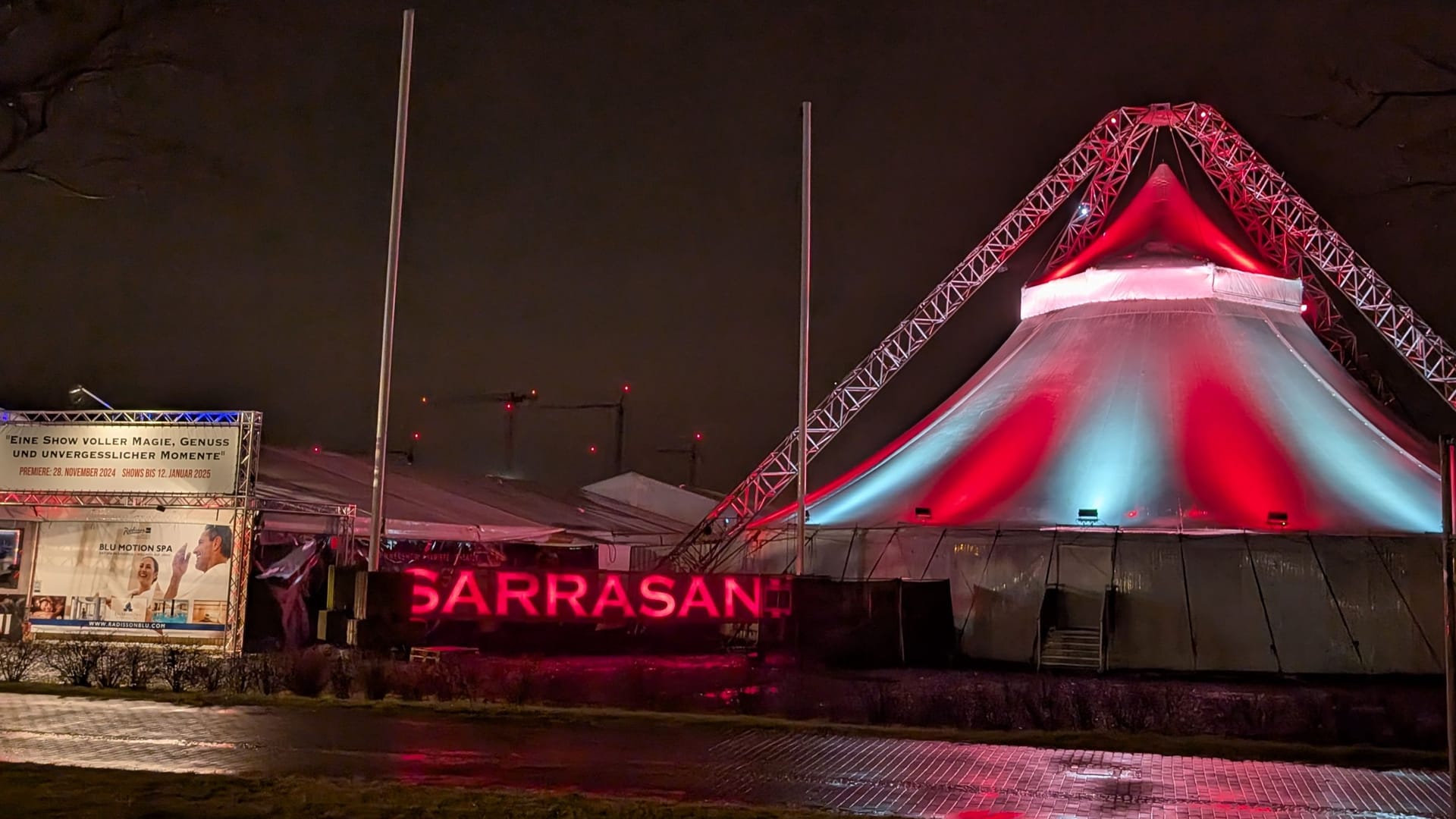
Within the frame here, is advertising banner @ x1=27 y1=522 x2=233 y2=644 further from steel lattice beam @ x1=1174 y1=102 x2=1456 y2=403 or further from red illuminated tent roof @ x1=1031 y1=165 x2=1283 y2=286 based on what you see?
steel lattice beam @ x1=1174 y1=102 x2=1456 y2=403

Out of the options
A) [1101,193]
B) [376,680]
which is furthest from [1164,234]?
[376,680]

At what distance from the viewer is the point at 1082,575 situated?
20016mm

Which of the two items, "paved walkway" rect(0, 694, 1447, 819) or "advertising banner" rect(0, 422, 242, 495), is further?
"advertising banner" rect(0, 422, 242, 495)

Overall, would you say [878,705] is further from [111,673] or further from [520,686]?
[111,673]

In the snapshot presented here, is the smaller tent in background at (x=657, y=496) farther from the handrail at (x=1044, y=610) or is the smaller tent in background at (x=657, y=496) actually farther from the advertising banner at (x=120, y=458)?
the advertising banner at (x=120, y=458)

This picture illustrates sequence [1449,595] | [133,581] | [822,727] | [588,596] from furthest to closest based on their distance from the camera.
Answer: [133,581], [588,596], [822,727], [1449,595]

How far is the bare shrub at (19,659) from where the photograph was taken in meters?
13.9

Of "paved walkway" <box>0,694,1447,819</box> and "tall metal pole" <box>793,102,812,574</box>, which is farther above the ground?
"tall metal pole" <box>793,102,812,574</box>

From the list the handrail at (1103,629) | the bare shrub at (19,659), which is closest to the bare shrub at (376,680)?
the bare shrub at (19,659)

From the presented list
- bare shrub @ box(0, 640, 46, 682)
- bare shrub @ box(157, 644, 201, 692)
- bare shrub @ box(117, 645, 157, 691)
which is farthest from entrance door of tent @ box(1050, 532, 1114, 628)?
bare shrub @ box(0, 640, 46, 682)

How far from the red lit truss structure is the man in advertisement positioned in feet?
27.5

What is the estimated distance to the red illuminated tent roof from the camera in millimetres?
25594

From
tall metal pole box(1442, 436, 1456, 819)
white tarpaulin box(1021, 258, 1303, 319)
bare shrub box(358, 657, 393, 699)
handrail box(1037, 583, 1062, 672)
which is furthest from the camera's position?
white tarpaulin box(1021, 258, 1303, 319)

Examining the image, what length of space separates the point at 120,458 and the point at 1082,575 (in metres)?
13.9
